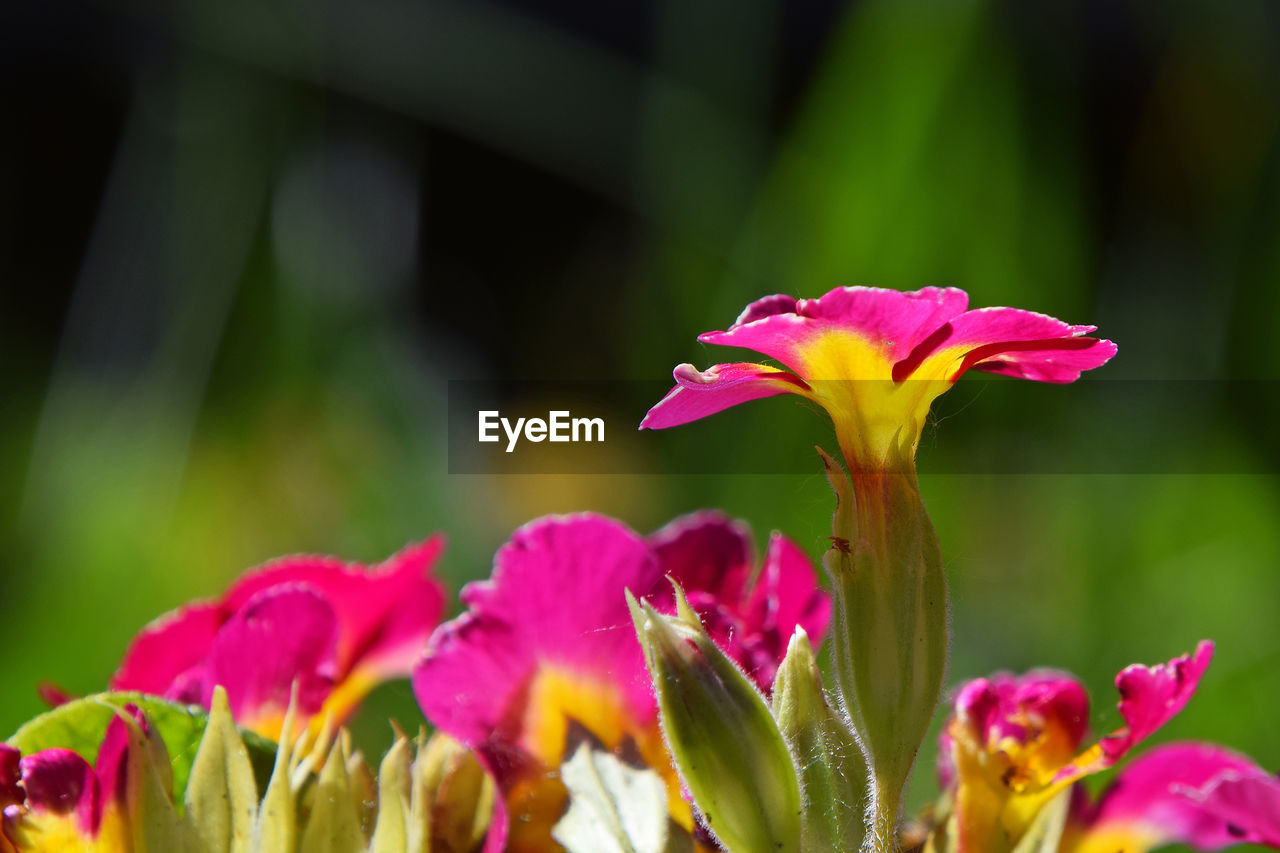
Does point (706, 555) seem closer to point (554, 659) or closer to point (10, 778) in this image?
point (554, 659)

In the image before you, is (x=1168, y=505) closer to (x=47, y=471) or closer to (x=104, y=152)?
(x=47, y=471)

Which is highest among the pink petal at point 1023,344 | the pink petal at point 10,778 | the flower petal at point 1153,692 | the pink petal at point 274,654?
the pink petal at point 1023,344

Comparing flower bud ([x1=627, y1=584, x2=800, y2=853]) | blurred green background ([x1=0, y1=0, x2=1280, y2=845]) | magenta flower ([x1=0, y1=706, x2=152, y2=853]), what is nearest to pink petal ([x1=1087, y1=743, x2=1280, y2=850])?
flower bud ([x1=627, y1=584, x2=800, y2=853])

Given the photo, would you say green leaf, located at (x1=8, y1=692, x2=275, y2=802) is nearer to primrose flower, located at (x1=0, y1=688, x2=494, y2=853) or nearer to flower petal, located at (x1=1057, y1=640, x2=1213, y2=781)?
primrose flower, located at (x1=0, y1=688, x2=494, y2=853)

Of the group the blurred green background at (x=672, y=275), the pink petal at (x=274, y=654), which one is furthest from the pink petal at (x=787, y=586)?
the blurred green background at (x=672, y=275)

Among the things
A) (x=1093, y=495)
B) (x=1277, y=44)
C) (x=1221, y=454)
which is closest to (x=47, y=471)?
(x=1093, y=495)

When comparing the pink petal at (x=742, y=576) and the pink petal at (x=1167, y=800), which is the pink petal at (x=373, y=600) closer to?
the pink petal at (x=742, y=576)
